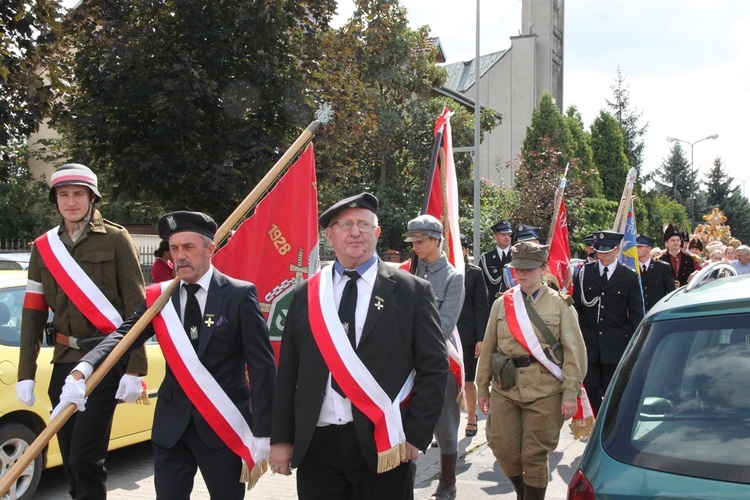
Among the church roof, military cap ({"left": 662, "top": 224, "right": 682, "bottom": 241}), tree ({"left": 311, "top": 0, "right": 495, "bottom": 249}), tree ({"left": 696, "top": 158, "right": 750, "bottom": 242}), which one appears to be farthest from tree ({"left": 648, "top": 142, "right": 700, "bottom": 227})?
military cap ({"left": 662, "top": 224, "right": 682, "bottom": 241})

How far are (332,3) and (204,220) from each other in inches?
430

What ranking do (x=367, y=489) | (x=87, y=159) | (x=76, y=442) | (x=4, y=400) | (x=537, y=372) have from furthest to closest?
(x=87, y=159) < (x=4, y=400) < (x=537, y=372) < (x=76, y=442) < (x=367, y=489)

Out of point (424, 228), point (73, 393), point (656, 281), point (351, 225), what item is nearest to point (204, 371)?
point (73, 393)

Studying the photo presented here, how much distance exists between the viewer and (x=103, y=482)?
461cm

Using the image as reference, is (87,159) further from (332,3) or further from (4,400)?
(4,400)

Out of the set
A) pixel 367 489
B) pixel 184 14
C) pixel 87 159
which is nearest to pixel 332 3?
pixel 184 14

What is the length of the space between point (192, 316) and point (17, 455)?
110 inches

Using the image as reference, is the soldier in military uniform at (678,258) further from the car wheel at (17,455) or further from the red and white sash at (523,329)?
the car wheel at (17,455)

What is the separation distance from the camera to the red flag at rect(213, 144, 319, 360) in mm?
4891

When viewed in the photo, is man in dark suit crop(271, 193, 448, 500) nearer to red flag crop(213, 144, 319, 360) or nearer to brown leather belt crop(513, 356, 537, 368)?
red flag crop(213, 144, 319, 360)

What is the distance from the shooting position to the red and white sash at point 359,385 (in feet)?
10.7

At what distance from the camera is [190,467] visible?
3812 mm

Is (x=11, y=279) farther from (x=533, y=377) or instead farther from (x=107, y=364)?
(x=533, y=377)

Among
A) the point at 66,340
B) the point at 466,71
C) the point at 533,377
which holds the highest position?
the point at 466,71
